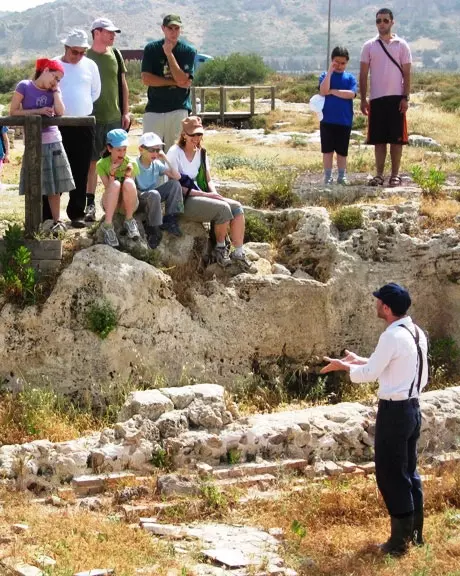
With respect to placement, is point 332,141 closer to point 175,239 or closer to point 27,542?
point 175,239

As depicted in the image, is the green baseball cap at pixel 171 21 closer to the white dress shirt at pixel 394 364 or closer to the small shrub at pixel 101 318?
the small shrub at pixel 101 318

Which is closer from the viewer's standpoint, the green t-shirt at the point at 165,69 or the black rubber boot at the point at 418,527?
the black rubber boot at the point at 418,527

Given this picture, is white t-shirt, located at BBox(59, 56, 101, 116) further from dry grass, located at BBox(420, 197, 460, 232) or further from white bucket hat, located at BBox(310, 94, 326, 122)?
dry grass, located at BBox(420, 197, 460, 232)

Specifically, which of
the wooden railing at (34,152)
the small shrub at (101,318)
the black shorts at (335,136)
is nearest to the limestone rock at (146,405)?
the small shrub at (101,318)

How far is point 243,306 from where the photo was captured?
1230 cm

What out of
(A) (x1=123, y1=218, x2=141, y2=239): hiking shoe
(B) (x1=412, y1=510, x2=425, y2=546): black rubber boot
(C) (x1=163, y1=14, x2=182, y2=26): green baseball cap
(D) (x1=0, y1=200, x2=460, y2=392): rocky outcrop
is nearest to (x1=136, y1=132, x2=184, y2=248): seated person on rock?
(A) (x1=123, y1=218, x2=141, y2=239): hiking shoe

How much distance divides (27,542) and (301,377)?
495 centimetres

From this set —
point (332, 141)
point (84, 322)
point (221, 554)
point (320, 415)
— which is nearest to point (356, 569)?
point (221, 554)

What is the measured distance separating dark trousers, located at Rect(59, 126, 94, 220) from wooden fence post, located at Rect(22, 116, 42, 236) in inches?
27.6

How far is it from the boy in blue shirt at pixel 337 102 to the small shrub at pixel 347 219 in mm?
1407

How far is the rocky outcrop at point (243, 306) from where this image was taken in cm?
1138

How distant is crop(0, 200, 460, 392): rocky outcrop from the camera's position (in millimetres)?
11383

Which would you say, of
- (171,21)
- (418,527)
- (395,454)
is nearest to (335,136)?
(171,21)

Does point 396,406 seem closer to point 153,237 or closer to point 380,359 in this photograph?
point 380,359
